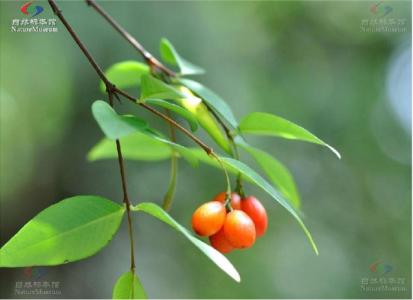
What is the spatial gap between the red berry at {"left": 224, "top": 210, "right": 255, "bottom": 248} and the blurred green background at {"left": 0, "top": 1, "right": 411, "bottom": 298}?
8.53ft

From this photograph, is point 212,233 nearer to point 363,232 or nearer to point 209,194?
point 209,194

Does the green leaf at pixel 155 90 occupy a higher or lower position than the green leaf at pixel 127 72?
lower

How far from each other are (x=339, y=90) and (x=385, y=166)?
2.64ft

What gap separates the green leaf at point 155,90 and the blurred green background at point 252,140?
257cm

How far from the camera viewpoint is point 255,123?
1.19 metres

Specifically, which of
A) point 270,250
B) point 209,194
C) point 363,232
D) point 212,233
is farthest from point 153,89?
point 363,232

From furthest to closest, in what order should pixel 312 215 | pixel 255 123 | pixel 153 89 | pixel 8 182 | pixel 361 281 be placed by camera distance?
pixel 312 215 < pixel 361 281 < pixel 8 182 < pixel 255 123 < pixel 153 89

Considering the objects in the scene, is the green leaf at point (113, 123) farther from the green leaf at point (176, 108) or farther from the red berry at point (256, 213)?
the red berry at point (256, 213)

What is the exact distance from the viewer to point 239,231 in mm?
977

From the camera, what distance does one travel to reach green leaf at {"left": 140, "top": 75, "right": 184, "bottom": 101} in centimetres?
90

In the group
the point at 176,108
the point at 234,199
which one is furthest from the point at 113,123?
the point at 234,199

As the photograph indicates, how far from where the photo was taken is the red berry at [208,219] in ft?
3.21

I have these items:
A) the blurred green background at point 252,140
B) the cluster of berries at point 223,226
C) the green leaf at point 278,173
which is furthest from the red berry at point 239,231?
the blurred green background at point 252,140

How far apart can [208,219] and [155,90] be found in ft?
0.90
